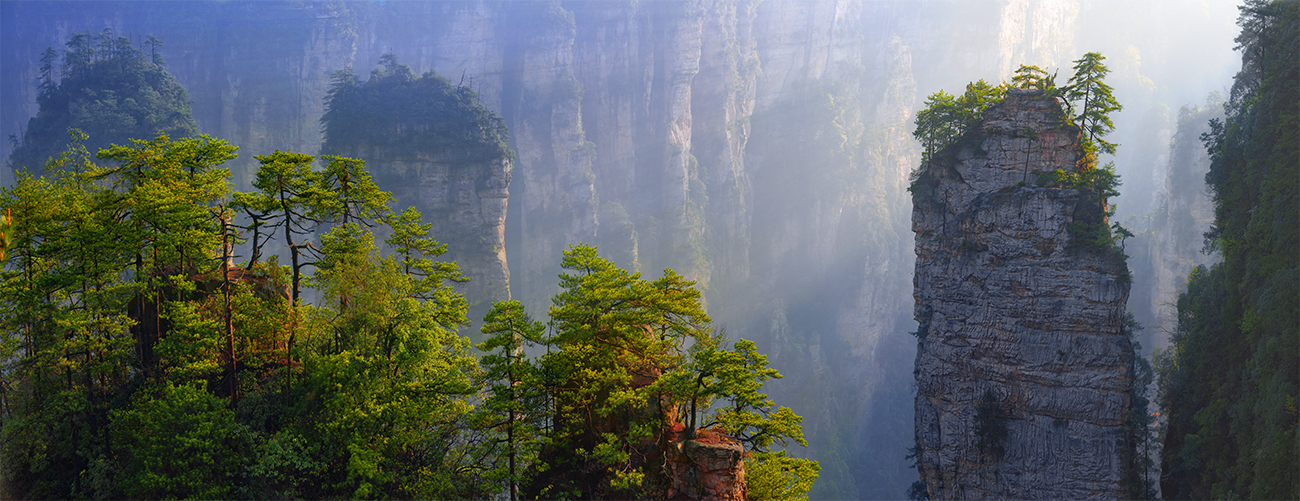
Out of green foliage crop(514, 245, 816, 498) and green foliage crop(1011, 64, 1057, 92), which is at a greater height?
green foliage crop(1011, 64, 1057, 92)

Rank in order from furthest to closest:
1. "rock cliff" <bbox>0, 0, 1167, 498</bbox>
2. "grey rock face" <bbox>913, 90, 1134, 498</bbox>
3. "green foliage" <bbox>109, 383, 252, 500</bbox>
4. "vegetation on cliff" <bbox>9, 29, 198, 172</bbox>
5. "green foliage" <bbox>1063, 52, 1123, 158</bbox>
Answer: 1. "rock cliff" <bbox>0, 0, 1167, 498</bbox>
2. "vegetation on cliff" <bbox>9, 29, 198, 172</bbox>
3. "green foliage" <bbox>1063, 52, 1123, 158</bbox>
4. "grey rock face" <bbox>913, 90, 1134, 498</bbox>
5. "green foliage" <bbox>109, 383, 252, 500</bbox>

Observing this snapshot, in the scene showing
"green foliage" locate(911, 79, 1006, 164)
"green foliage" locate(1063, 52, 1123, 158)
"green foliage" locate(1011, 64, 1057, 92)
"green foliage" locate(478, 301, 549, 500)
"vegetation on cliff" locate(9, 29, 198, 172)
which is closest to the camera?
"green foliage" locate(478, 301, 549, 500)

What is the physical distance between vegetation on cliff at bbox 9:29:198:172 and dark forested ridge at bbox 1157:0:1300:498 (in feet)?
196

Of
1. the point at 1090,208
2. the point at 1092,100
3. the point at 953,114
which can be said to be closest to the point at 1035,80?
the point at 1092,100

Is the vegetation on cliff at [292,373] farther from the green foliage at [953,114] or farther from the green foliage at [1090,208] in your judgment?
the green foliage at [953,114]

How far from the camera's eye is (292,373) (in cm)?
2028

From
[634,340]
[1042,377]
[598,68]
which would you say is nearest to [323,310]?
[634,340]

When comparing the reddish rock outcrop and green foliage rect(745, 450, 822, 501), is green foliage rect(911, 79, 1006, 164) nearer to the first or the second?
green foliage rect(745, 450, 822, 501)

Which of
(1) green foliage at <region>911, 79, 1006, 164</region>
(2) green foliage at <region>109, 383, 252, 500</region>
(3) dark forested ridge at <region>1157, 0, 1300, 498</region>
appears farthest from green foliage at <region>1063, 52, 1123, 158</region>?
(2) green foliage at <region>109, 383, 252, 500</region>

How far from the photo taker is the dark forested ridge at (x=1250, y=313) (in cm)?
2136

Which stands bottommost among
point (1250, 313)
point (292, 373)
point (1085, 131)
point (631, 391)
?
point (631, 391)

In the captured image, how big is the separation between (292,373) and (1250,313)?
30.0m

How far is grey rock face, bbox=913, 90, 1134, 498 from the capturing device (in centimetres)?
2861

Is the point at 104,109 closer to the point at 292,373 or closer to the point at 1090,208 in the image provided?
the point at 292,373
